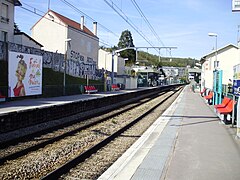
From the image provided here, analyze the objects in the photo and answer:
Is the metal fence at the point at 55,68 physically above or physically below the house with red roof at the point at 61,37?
below

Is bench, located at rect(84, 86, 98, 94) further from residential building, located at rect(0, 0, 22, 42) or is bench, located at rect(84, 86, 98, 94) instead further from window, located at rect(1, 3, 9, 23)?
window, located at rect(1, 3, 9, 23)

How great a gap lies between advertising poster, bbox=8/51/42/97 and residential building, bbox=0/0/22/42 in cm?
1327

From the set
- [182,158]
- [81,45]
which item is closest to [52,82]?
[81,45]

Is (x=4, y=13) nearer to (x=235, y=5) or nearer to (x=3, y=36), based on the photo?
(x=3, y=36)

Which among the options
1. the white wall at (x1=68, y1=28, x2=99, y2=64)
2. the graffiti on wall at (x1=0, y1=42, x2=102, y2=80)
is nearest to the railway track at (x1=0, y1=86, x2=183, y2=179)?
the graffiti on wall at (x1=0, y1=42, x2=102, y2=80)

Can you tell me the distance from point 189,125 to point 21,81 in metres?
13.7

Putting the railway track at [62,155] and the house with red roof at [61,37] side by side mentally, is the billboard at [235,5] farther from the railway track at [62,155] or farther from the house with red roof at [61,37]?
the house with red roof at [61,37]

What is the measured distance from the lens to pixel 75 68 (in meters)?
39.8

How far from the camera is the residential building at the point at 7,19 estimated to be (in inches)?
1364

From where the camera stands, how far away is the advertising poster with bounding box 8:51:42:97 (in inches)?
824

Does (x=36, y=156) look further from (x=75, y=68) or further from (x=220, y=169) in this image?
(x=75, y=68)

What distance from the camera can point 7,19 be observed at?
35.5m

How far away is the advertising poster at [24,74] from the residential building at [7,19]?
1327 cm

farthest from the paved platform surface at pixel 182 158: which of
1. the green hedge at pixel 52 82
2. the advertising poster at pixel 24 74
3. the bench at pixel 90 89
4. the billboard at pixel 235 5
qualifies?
the bench at pixel 90 89
